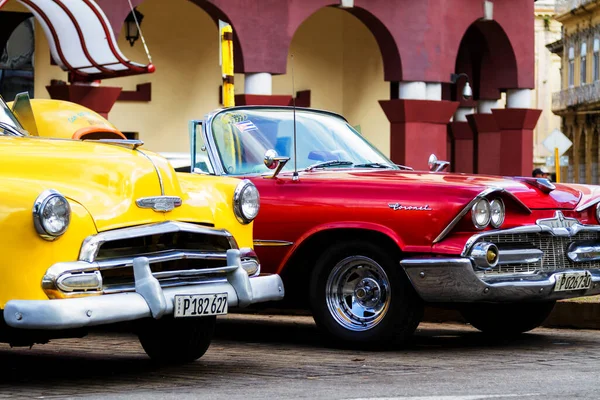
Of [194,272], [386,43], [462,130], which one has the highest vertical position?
[386,43]

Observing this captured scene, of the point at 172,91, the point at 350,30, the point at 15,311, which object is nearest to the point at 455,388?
the point at 15,311

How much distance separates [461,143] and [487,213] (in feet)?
68.5

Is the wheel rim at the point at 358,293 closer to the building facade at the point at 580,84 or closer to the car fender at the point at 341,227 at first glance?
the car fender at the point at 341,227

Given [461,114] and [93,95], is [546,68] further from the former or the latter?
[93,95]


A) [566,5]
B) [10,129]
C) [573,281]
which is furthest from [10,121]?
[566,5]

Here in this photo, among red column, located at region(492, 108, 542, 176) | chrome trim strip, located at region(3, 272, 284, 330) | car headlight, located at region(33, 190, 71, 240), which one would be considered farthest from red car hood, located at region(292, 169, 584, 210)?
red column, located at region(492, 108, 542, 176)

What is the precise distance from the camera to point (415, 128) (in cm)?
2216

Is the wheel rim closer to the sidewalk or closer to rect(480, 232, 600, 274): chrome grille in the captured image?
rect(480, 232, 600, 274): chrome grille

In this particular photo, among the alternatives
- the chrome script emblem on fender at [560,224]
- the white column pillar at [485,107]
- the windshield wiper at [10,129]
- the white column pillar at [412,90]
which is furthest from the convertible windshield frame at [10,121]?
the white column pillar at [485,107]

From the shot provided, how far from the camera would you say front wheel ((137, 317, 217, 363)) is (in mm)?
7676

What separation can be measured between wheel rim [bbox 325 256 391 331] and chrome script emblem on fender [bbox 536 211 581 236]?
106cm

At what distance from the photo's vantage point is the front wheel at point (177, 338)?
7676 mm

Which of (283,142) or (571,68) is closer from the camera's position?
(283,142)

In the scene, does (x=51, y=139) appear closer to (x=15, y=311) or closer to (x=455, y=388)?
(x=15, y=311)
